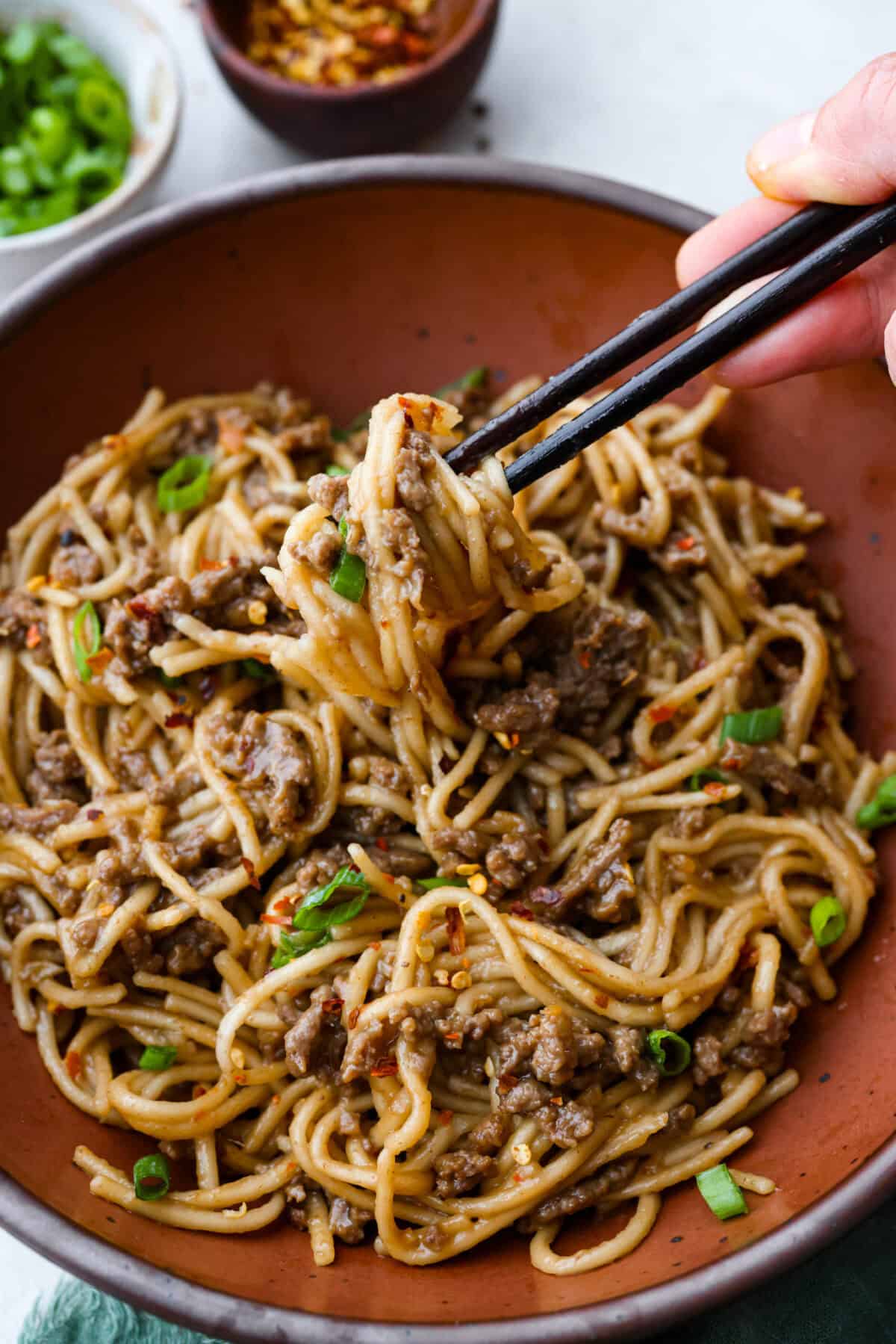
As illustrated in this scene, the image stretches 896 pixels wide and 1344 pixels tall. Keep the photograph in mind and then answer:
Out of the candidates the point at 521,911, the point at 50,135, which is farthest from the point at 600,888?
the point at 50,135

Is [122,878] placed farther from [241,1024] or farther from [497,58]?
[497,58]

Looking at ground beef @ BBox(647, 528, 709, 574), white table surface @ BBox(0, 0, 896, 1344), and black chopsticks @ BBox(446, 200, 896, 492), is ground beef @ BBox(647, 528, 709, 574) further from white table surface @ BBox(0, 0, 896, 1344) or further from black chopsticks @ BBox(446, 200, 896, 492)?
white table surface @ BBox(0, 0, 896, 1344)

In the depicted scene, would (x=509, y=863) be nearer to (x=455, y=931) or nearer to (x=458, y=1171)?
(x=455, y=931)

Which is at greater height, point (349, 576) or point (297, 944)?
point (349, 576)

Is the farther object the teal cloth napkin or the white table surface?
the white table surface

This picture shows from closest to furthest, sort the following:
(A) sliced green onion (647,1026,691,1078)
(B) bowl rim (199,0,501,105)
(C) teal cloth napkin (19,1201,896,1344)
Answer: (A) sliced green onion (647,1026,691,1078) → (C) teal cloth napkin (19,1201,896,1344) → (B) bowl rim (199,0,501,105)

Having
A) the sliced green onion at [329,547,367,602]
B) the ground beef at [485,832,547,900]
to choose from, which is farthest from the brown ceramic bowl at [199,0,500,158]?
the ground beef at [485,832,547,900]

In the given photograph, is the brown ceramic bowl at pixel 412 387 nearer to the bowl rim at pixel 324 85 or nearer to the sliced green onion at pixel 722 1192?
the sliced green onion at pixel 722 1192
